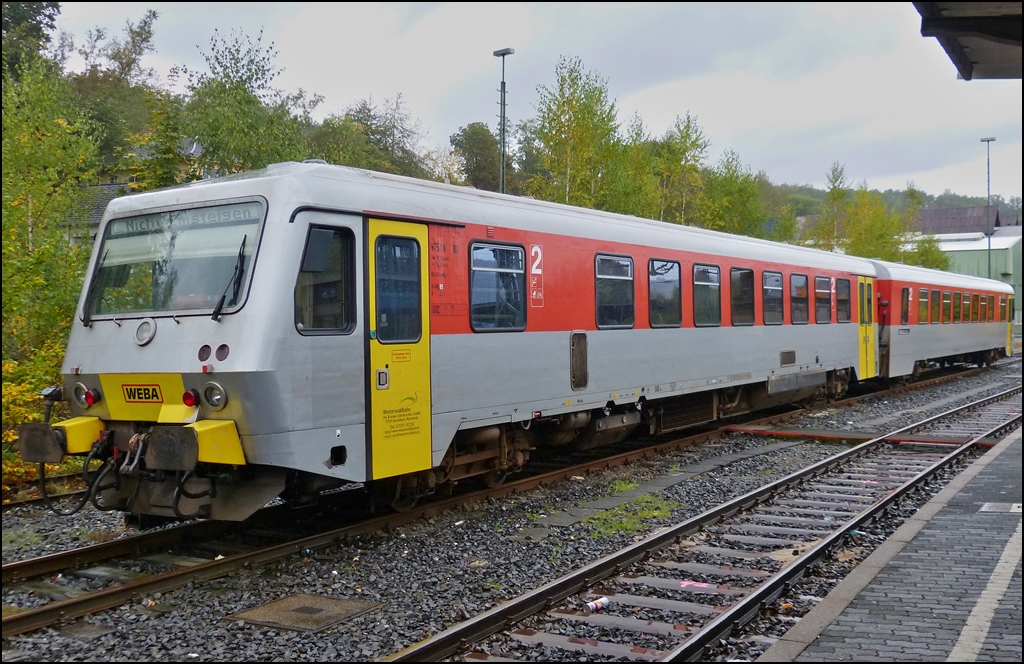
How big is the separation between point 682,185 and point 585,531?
2634 centimetres

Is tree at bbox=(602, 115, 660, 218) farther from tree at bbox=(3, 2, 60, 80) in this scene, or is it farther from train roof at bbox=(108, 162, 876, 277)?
tree at bbox=(3, 2, 60, 80)

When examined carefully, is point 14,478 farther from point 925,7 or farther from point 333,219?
point 925,7

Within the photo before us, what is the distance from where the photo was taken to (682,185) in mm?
33219

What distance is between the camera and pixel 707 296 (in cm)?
1353

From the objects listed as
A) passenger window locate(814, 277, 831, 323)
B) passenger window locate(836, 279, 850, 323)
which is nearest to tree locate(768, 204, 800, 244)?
passenger window locate(836, 279, 850, 323)

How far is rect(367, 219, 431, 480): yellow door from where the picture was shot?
7.79 m

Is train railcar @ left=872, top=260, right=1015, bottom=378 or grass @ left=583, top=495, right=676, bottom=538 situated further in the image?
train railcar @ left=872, top=260, right=1015, bottom=378

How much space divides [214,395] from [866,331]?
16.7m

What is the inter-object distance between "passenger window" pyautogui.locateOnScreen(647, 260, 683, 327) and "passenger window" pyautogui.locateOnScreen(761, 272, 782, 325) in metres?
3.17

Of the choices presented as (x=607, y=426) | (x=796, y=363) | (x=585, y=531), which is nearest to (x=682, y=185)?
(x=796, y=363)

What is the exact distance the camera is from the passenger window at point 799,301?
16406mm

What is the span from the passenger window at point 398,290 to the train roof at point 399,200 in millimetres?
314

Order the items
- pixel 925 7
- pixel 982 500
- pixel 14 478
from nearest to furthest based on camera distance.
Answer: pixel 925 7 < pixel 982 500 < pixel 14 478

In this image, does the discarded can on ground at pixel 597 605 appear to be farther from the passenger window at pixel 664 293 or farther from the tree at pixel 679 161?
the tree at pixel 679 161
